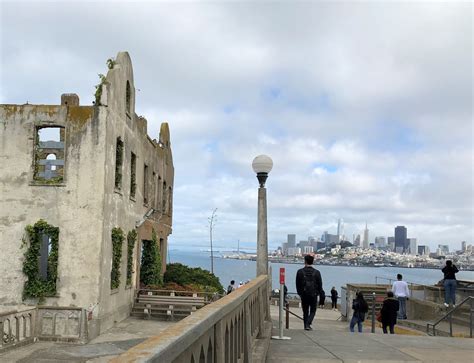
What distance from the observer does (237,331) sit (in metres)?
5.45

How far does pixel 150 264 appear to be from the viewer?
25297 millimetres

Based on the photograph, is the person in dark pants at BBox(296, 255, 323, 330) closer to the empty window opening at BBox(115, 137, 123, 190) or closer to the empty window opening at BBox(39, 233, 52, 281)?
the empty window opening at BBox(39, 233, 52, 281)

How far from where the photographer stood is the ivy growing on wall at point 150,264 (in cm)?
2505

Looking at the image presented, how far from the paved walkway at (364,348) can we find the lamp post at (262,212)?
5.26 feet

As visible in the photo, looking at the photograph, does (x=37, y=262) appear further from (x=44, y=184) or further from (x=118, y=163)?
(x=118, y=163)

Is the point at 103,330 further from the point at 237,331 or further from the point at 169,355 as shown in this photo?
the point at 169,355

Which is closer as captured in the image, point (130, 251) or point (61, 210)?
point (61, 210)

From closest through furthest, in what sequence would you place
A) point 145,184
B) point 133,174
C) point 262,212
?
point 262,212 < point 133,174 < point 145,184

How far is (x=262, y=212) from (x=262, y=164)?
109cm

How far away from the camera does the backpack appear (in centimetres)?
1205

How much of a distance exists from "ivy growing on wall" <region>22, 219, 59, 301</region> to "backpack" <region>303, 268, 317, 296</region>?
30.6ft

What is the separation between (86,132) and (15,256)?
4.79m

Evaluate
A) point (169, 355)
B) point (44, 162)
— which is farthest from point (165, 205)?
point (169, 355)

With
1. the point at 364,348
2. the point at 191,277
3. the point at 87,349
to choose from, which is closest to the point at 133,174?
the point at 87,349
